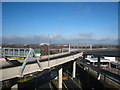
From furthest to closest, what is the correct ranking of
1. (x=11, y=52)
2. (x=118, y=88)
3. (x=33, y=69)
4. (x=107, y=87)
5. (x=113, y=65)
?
(x=113, y=65), (x=107, y=87), (x=118, y=88), (x=11, y=52), (x=33, y=69)

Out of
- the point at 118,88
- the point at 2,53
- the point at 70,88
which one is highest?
the point at 2,53

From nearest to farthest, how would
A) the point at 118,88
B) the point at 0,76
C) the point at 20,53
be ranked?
the point at 0,76 → the point at 20,53 → the point at 118,88

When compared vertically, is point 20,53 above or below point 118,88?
above

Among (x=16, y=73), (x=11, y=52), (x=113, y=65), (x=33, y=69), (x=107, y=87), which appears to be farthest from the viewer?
(x=113, y=65)

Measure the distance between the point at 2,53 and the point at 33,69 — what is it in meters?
3.51

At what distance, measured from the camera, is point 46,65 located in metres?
9.41

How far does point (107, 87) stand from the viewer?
12.0 meters

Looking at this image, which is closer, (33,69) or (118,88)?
(33,69)

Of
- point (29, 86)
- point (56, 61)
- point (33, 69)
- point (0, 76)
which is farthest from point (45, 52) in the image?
point (0, 76)

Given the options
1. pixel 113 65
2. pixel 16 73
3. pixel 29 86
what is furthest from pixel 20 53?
pixel 113 65

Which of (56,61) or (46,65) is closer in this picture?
(46,65)

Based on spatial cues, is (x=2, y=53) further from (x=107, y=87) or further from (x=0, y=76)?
(x=107, y=87)

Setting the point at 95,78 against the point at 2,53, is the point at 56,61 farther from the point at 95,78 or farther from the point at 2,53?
the point at 95,78

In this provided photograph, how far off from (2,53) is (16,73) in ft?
12.7
